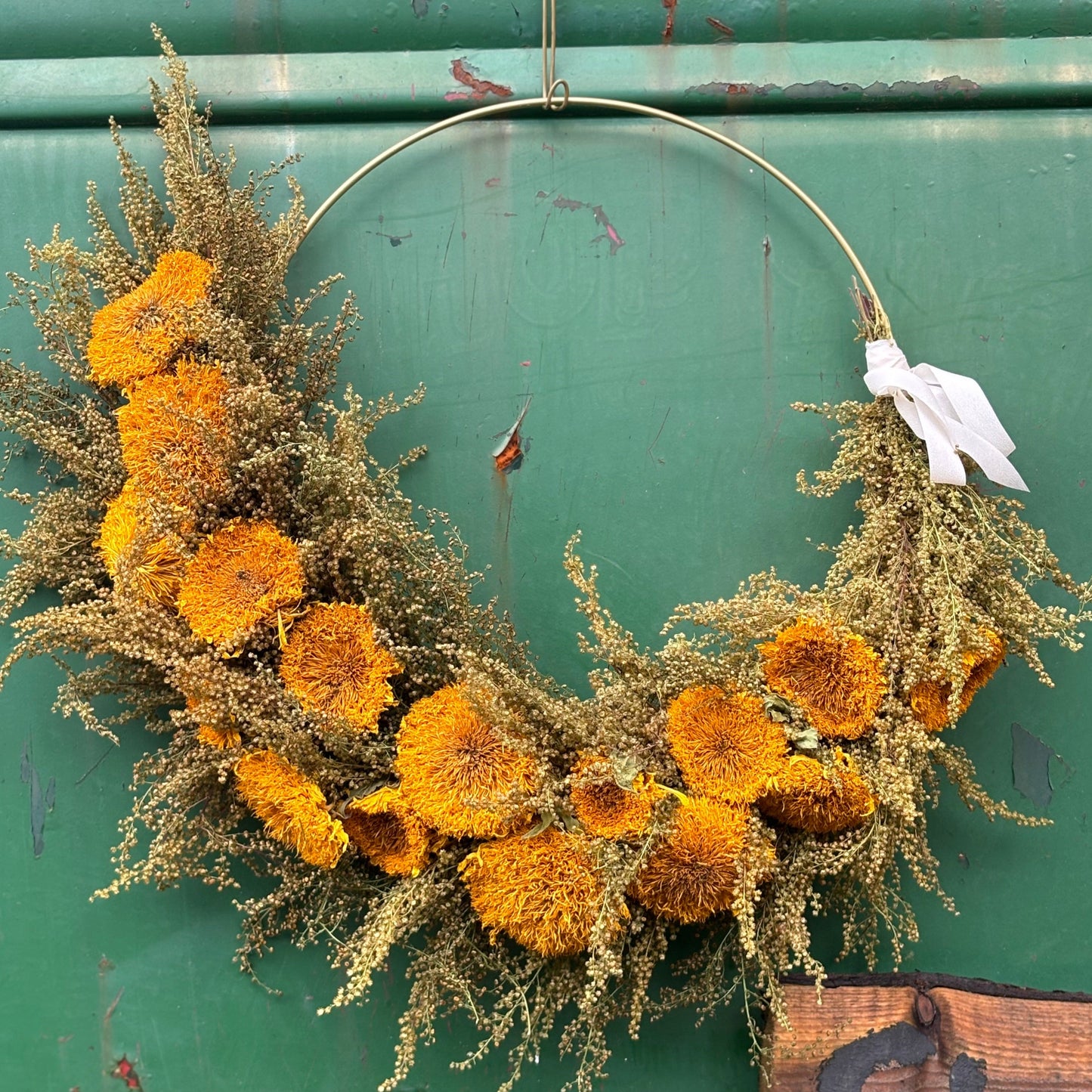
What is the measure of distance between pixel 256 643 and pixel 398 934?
16.3 inches

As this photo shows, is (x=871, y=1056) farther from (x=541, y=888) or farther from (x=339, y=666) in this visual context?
(x=339, y=666)

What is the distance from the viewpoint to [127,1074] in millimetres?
1418

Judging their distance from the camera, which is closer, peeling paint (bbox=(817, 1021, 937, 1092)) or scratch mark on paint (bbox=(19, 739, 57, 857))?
peeling paint (bbox=(817, 1021, 937, 1092))

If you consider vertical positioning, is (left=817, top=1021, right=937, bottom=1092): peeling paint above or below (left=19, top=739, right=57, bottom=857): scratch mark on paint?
below

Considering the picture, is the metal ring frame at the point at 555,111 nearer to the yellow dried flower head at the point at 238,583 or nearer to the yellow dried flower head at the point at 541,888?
the yellow dried flower head at the point at 238,583

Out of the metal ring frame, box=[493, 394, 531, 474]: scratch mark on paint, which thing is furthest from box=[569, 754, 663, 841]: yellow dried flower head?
the metal ring frame

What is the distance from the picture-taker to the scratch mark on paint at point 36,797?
1.44 m

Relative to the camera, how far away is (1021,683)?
56.3 inches

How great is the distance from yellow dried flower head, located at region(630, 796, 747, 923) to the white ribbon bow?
56 cm

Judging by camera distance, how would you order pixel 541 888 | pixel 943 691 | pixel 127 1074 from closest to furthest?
pixel 541 888 < pixel 943 691 < pixel 127 1074

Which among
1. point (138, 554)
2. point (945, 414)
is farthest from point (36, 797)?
point (945, 414)

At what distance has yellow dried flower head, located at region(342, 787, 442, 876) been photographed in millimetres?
1153

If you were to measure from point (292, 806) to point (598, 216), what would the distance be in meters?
1.01

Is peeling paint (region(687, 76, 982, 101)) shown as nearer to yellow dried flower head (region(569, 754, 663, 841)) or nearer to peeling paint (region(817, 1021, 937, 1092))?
yellow dried flower head (region(569, 754, 663, 841))
